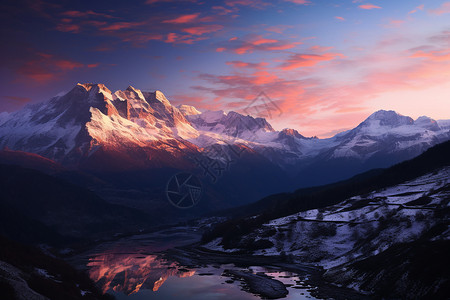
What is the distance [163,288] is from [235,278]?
2544 centimetres

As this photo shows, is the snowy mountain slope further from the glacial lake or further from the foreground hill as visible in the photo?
the glacial lake

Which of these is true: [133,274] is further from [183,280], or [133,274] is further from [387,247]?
[387,247]

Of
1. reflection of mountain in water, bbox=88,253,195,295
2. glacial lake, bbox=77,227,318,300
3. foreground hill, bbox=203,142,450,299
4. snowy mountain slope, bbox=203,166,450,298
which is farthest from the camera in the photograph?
reflection of mountain in water, bbox=88,253,195,295

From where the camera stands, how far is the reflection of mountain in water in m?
138

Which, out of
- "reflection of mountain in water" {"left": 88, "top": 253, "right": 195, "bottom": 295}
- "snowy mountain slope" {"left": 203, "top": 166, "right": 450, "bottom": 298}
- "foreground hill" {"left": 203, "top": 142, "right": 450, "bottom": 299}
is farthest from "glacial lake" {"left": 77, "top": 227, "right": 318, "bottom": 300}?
"snowy mountain slope" {"left": 203, "top": 166, "right": 450, "bottom": 298}

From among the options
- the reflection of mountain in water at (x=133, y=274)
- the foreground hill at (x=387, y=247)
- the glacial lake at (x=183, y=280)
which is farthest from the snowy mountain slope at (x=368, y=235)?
the reflection of mountain in water at (x=133, y=274)

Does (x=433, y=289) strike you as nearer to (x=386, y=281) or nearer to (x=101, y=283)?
(x=386, y=281)

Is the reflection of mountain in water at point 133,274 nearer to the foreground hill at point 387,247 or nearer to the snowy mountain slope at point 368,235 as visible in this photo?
the foreground hill at point 387,247

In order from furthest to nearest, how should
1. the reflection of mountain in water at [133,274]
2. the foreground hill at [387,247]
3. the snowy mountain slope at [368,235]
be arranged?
1. the reflection of mountain in water at [133,274]
2. the snowy mountain slope at [368,235]
3. the foreground hill at [387,247]

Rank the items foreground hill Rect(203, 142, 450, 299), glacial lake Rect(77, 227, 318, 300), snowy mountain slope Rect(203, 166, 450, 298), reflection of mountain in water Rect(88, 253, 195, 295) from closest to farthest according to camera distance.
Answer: foreground hill Rect(203, 142, 450, 299)
glacial lake Rect(77, 227, 318, 300)
snowy mountain slope Rect(203, 166, 450, 298)
reflection of mountain in water Rect(88, 253, 195, 295)

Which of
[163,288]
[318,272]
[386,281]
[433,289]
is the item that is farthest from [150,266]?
[433,289]

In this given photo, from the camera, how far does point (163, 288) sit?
13238 cm

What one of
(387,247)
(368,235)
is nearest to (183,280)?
(387,247)

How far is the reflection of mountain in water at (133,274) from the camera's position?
452 ft
